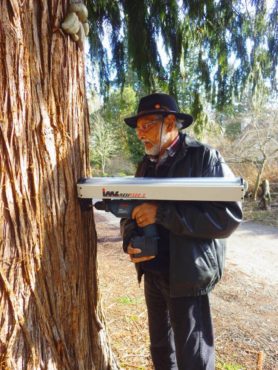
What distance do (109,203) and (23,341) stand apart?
0.75 m

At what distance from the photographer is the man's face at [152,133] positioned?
2.06 metres

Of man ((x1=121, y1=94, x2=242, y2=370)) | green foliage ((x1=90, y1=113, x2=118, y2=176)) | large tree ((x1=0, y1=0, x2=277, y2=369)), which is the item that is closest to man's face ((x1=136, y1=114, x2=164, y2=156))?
man ((x1=121, y1=94, x2=242, y2=370))

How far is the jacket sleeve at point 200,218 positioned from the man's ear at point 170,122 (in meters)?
0.58

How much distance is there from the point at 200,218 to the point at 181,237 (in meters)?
0.19

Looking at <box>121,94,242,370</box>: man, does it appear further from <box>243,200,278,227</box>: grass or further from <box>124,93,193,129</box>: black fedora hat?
<box>243,200,278,227</box>: grass

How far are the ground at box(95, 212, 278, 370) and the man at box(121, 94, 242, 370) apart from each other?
2.21 feet

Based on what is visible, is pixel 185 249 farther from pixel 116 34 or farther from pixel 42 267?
pixel 116 34

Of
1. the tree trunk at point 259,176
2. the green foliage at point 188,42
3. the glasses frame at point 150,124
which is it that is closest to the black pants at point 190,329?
the glasses frame at point 150,124

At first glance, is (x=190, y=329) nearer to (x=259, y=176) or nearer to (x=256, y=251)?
(x=256, y=251)

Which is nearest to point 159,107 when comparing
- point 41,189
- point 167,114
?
point 167,114

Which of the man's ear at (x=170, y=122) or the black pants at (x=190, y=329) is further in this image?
the man's ear at (x=170, y=122)

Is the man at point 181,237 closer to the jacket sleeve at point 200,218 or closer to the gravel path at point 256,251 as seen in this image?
the jacket sleeve at point 200,218

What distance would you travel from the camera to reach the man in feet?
5.57

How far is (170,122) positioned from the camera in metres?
2.09
